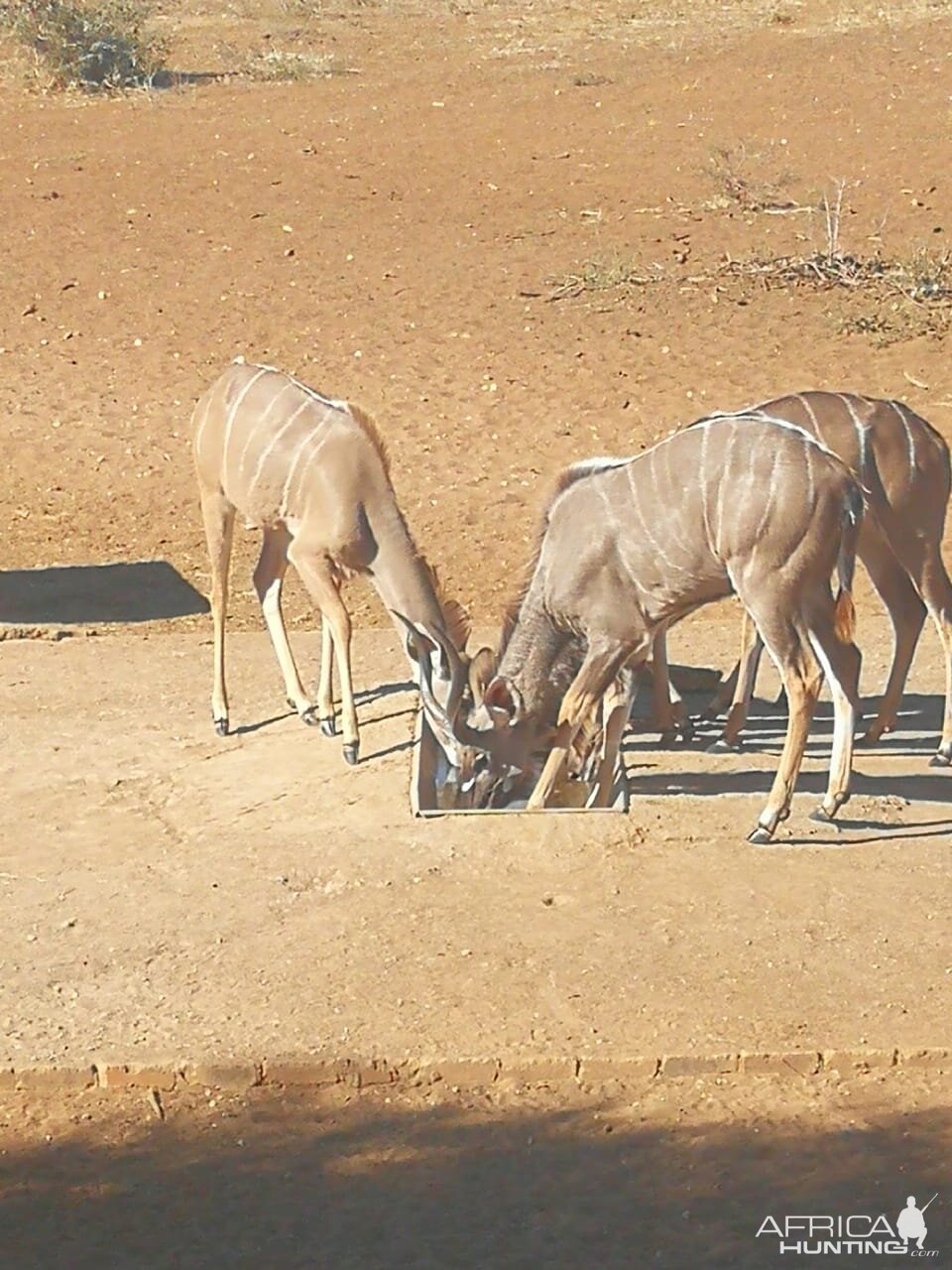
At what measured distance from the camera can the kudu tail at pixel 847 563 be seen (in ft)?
24.7

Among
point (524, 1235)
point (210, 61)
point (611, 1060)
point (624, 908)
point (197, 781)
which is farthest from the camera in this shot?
point (210, 61)

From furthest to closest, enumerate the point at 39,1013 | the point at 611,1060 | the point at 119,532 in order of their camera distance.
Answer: the point at 119,532
the point at 39,1013
the point at 611,1060

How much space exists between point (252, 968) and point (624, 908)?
4.56 feet

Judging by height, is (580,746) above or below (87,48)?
below

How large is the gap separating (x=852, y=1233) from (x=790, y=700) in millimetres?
2904

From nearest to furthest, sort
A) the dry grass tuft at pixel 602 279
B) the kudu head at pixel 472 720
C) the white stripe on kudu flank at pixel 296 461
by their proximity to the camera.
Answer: the kudu head at pixel 472 720 < the white stripe on kudu flank at pixel 296 461 < the dry grass tuft at pixel 602 279

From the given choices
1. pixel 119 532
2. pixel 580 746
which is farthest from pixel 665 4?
pixel 580 746

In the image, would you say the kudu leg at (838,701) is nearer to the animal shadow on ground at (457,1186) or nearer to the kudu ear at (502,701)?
the kudu ear at (502,701)

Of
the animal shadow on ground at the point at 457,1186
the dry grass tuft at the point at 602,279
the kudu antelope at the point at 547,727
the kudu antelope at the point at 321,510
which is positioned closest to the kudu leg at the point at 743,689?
the kudu antelope at the point at 547,727

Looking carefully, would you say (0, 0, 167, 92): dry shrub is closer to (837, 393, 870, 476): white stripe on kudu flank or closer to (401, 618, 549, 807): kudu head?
(401, 618, 549, 807): kudu head

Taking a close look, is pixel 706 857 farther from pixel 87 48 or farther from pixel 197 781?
pixel 87 48

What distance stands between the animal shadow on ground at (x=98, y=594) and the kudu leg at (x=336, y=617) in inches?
96.9

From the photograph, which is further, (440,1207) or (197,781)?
(197,781)

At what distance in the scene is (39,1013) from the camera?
640 cm
